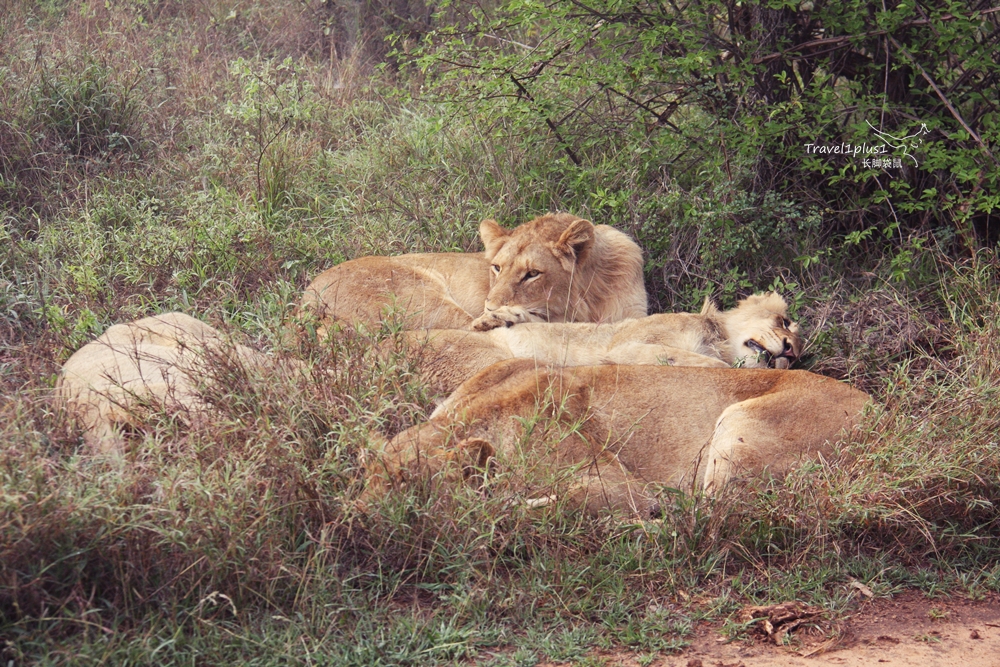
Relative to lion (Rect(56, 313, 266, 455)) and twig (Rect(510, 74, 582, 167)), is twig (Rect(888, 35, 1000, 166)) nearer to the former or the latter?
twig (Rect(510, 74, 582, 167))

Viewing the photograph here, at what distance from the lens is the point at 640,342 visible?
560 cm

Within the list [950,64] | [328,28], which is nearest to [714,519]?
[950,64]

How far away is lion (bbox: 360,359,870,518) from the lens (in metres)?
4.16

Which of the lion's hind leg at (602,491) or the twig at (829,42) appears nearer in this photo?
the lion's hind leg at (602,491)

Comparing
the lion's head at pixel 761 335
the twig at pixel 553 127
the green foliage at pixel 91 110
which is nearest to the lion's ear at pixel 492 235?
the twig at pixel 553 127

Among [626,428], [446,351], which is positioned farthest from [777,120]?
[626,428]

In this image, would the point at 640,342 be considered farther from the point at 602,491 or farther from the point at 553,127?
the point at 553,127

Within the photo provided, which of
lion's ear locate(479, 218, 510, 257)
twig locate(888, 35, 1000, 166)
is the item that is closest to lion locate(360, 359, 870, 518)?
lion's ear locate(479, 218, 510, 257)

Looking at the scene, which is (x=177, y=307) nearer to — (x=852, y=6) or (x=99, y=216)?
(x=99, y=216)

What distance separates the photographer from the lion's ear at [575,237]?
20.5 ft

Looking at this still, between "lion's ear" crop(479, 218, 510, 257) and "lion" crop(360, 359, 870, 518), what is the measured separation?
1812 millimetres

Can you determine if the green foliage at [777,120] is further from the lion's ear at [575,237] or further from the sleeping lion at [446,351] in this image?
the sleeping lion at [446,351]

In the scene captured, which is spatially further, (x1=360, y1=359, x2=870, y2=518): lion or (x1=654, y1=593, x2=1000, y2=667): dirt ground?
(x1=360, y1=359, x2=870, y2=518): lion

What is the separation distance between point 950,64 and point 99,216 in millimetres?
5838
